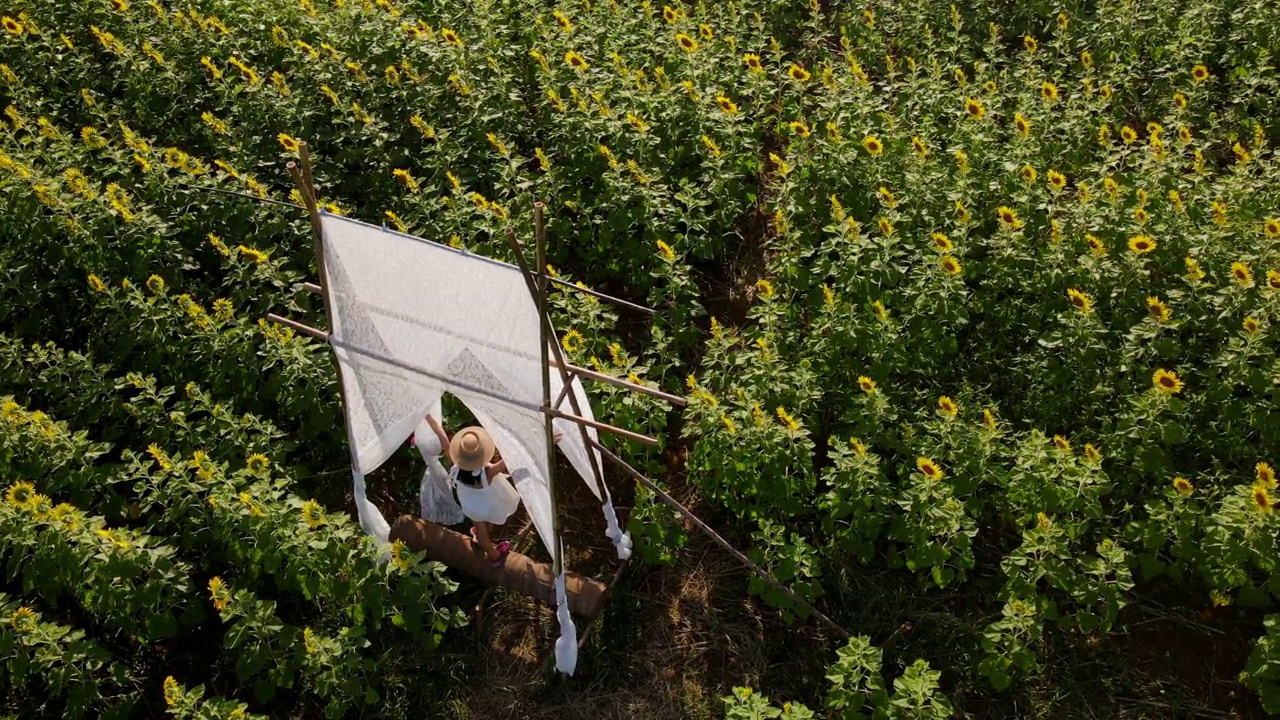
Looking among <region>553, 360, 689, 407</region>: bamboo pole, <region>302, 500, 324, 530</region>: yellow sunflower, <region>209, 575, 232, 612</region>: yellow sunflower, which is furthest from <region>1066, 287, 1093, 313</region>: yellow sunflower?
<region>209, 575, 232, 612</region>: yellow sunflower

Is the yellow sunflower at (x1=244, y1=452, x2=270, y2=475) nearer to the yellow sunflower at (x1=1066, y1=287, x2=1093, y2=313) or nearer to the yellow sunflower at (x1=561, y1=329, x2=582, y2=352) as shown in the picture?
the yellow sunflower at (x1=561, y1=329, x2=582, y2=352)

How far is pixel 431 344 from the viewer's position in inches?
144

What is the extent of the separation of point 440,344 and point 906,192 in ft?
8.25

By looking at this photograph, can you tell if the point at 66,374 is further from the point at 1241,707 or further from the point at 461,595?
the point at 1241,707

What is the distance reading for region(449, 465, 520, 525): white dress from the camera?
394cm

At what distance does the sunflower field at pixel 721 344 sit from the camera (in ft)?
13.1

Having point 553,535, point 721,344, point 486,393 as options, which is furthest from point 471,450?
point 721,344

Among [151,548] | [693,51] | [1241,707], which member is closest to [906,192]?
[693,51]

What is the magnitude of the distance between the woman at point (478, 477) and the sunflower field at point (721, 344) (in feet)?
1.10

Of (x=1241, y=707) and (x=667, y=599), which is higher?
(x=1241, y=707)

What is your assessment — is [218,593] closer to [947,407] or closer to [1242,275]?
[947,407]

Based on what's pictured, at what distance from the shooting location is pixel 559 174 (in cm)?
541

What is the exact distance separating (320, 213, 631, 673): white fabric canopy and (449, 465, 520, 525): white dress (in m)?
0.19

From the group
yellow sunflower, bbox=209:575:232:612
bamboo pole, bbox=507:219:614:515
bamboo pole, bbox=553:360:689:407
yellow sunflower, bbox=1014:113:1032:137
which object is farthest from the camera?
yellow sunflower, bbox=1014:113:1032:137
